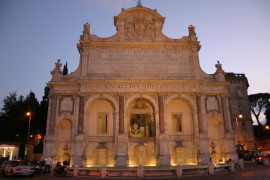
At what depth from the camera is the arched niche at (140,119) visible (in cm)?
3125

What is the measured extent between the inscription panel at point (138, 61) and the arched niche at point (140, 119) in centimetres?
461

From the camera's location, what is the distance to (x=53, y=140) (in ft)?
93.3

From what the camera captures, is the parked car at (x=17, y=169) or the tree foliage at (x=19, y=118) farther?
the tree foliage at (x=19, y=118)

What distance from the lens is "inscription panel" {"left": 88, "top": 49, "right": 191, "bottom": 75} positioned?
31953 mm

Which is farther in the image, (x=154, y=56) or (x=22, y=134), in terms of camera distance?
(x=22, y=134)

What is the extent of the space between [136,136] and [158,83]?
309 inches

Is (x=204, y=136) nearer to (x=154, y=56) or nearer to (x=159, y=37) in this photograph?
(x=154, y=56)

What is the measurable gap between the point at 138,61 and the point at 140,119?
8.24 m

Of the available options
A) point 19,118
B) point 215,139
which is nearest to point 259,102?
point 215,139

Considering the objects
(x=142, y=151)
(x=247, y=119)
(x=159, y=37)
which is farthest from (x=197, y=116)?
(x=247, y=119)

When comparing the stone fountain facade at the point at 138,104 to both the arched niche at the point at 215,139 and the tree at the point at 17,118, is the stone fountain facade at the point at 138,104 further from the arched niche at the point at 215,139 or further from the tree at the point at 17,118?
the tree at the point at 17,118

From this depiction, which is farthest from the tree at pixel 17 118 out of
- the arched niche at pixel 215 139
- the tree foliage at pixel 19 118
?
the arched niche at pixel 215 139

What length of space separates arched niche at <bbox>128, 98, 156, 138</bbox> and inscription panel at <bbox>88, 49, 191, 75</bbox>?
4615 mm

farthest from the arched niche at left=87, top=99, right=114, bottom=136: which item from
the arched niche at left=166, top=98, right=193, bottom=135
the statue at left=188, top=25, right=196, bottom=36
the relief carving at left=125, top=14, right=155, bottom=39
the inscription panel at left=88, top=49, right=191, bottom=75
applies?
the statue at left=188, top=25, right=196, bottom=36
